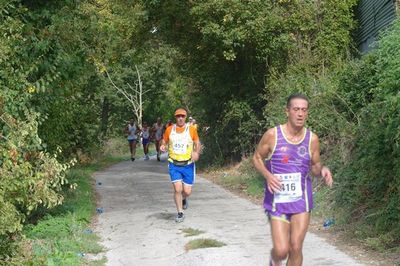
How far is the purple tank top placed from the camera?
6324 millimetres

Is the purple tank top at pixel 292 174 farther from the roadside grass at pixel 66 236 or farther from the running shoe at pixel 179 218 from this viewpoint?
the running shoe at pixel 179 218

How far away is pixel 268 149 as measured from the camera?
6.50 metres

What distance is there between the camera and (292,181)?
6.33 metres

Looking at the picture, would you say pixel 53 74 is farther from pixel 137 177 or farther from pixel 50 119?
pixel 137 177

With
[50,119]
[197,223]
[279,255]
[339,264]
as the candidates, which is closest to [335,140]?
[197,223]

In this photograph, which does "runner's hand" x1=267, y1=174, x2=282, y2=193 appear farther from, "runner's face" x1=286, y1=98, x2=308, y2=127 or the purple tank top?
"runner's face" x1=286, y1=98, x2=308, y2=127

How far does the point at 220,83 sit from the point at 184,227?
456 inches

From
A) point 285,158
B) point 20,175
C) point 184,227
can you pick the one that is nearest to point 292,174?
point 285,158

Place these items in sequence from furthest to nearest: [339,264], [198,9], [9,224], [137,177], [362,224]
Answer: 1. [137,177]
2. [198,9]
3. [362,224]
4. [339,264]
5. [9,224]

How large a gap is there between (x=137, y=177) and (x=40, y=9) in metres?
9.85

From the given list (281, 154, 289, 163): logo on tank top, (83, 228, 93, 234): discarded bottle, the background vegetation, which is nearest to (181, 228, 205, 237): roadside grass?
(83, 228, 93, 234): discarded bottle

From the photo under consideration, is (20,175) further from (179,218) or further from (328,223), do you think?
(328,223)

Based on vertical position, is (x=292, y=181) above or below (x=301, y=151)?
below

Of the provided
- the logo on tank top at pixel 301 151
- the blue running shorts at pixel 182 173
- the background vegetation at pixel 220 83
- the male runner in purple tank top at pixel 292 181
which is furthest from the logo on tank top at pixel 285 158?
the blue running shorts at pixel 182 173
